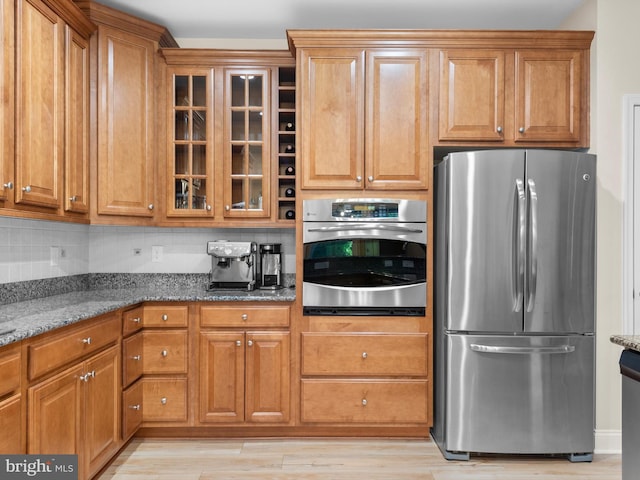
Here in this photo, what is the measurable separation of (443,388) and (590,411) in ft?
2.71

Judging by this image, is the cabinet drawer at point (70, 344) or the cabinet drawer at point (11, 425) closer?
the cabinet drawer at point (11, 425)

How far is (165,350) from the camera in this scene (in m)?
2.79

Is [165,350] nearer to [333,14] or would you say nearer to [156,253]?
[156,253]

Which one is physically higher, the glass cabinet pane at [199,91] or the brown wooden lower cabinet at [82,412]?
the glass cabinet pane at [199,91]

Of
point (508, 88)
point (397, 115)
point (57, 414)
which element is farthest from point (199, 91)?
point (57, 414)

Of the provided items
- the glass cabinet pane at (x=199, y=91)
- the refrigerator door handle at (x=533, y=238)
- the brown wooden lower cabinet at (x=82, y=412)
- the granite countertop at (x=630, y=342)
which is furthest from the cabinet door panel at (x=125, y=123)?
the granite countertop at (x=630, y=342)

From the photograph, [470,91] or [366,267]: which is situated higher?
[470,91]

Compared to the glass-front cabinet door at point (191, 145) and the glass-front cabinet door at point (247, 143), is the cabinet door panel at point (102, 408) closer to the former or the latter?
the glass-front cabinet door at point (191, 145)

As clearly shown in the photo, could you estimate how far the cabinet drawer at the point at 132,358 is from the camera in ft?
8.37

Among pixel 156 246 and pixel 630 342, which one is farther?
pixel 156 246

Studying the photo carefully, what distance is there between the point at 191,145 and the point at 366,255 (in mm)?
1395

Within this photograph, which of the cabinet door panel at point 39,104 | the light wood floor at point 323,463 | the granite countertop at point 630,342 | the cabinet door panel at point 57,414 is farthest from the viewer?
the light wood floor at point 323,463

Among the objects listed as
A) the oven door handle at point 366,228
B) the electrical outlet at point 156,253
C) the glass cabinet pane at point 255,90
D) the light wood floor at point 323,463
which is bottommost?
the light wood floor at point 323,463

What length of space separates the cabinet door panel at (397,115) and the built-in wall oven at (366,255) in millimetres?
202
